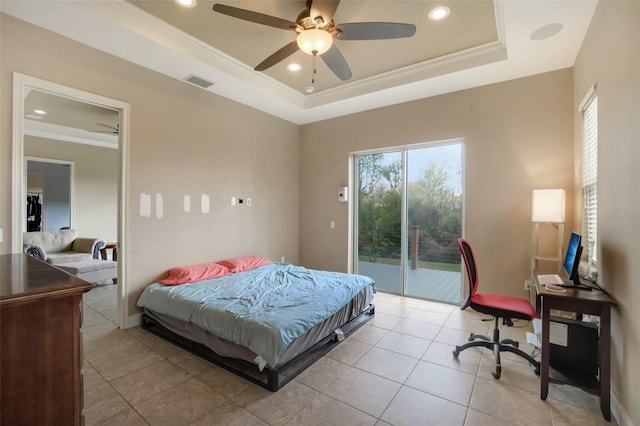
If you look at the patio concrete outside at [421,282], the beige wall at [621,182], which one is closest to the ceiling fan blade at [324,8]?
the beige wall at [621,182]

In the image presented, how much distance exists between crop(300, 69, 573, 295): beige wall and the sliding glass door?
0.23m

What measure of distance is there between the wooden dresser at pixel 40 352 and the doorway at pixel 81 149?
2208 mm

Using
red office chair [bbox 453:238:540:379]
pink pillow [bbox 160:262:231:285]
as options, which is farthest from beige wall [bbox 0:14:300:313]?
red office chair [bbox 453:238:540:379]

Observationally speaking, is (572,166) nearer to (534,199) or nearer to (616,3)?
(534,199)

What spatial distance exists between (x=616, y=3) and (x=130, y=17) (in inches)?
152

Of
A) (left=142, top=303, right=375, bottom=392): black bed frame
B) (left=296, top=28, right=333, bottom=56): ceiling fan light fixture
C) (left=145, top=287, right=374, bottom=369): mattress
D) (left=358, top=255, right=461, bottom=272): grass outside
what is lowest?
(left=142, top=303, right=375, bottom=392): black bed frame

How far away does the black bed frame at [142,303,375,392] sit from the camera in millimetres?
2201

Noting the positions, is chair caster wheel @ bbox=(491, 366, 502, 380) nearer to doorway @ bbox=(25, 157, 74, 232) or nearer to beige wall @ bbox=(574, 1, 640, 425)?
beige wall @ bbox=(574, 1, 640, 425)

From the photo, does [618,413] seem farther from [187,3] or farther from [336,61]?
[187,3]

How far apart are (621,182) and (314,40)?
240 centimetres

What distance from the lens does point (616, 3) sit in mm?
1958

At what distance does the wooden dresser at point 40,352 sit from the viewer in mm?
966

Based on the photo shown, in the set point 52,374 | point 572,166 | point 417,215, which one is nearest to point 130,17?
point 52,374

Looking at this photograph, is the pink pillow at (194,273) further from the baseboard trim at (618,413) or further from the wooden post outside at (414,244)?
the baseboard trim at (618,413)
